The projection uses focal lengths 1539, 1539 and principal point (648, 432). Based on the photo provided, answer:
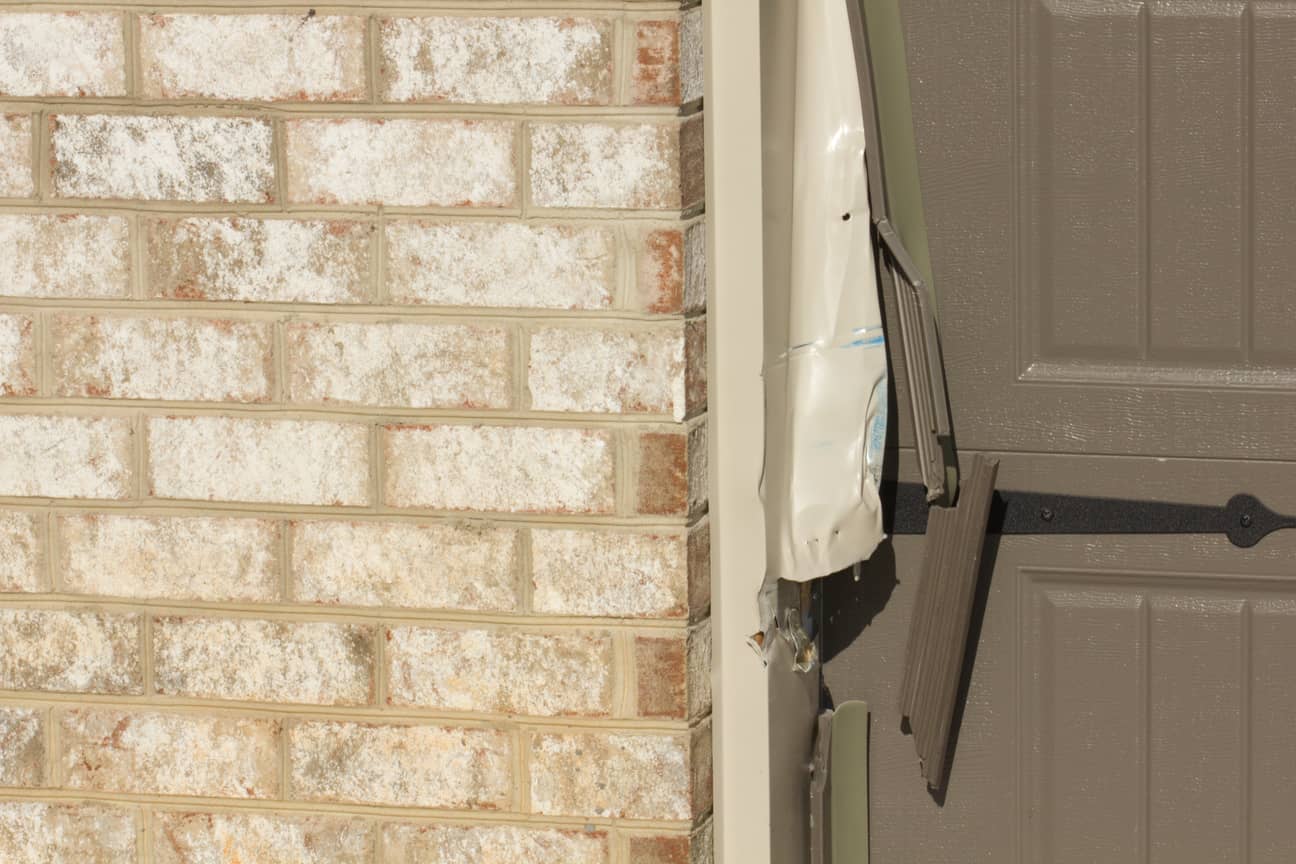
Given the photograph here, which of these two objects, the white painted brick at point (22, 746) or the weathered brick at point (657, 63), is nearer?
the weathered brick at point (657, 63)

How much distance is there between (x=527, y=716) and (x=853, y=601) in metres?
0.50

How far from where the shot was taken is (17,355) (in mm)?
1804

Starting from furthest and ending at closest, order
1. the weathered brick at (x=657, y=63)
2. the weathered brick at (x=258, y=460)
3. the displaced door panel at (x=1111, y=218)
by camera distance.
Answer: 1. the displaced door panel at (x=1111, y=218)
2. the weathered brick at (x=258, y=460)
3. the weathered brick at (x=657, y=63)

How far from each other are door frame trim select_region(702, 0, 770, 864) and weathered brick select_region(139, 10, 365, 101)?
41cm

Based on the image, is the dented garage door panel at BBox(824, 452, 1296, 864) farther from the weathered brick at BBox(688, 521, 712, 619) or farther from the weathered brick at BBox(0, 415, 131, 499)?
the weathered brick at BBox(0, 415, 131, 499)

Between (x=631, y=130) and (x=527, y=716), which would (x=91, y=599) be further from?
(x=631, y=130)

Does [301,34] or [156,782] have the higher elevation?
[301,34]

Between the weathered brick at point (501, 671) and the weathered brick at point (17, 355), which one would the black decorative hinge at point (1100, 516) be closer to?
the weathered brick at point (501, 671)

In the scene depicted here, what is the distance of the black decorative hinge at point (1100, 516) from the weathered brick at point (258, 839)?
79cm

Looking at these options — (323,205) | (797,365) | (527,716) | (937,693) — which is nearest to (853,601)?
(937,693)

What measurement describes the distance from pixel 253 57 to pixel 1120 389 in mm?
1121

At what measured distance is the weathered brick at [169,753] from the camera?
71.8 inches

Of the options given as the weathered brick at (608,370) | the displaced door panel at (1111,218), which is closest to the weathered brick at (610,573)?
the weathered brick at (608,370)

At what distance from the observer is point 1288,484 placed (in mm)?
1918
